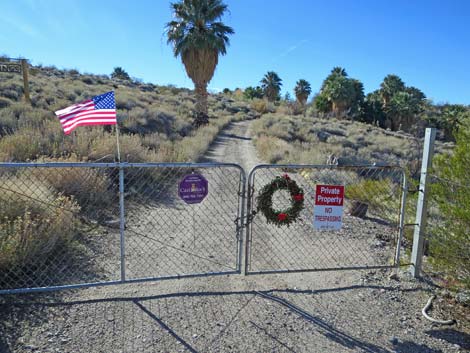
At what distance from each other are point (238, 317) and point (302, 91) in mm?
61695

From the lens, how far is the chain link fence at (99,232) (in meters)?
4.31

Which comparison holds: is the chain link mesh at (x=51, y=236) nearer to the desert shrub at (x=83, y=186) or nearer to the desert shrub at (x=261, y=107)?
the desert shrub at (x=83, y=186)

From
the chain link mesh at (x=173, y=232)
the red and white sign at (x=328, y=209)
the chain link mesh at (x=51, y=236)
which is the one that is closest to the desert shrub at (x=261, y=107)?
the chain link mesh at (x=173, y=232)

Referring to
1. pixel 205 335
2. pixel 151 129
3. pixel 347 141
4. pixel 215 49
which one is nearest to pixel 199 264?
pixel 205 335

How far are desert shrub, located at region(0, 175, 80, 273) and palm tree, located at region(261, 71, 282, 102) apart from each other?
61081 mm

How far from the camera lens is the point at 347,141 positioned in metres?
27.6

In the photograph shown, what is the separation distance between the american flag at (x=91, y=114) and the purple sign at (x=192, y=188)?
55.0 inches

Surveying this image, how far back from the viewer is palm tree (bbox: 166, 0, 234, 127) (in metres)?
24.2

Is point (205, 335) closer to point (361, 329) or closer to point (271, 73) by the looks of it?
point (361, 329)

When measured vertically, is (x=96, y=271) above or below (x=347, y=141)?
below

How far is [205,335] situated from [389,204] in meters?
7.23

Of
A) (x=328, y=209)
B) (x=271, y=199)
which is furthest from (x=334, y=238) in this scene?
(x=271, y=199)

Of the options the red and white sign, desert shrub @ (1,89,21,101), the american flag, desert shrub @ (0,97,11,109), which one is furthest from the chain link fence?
desert shrub @ (1,89,21,101)

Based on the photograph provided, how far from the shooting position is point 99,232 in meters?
6.07
